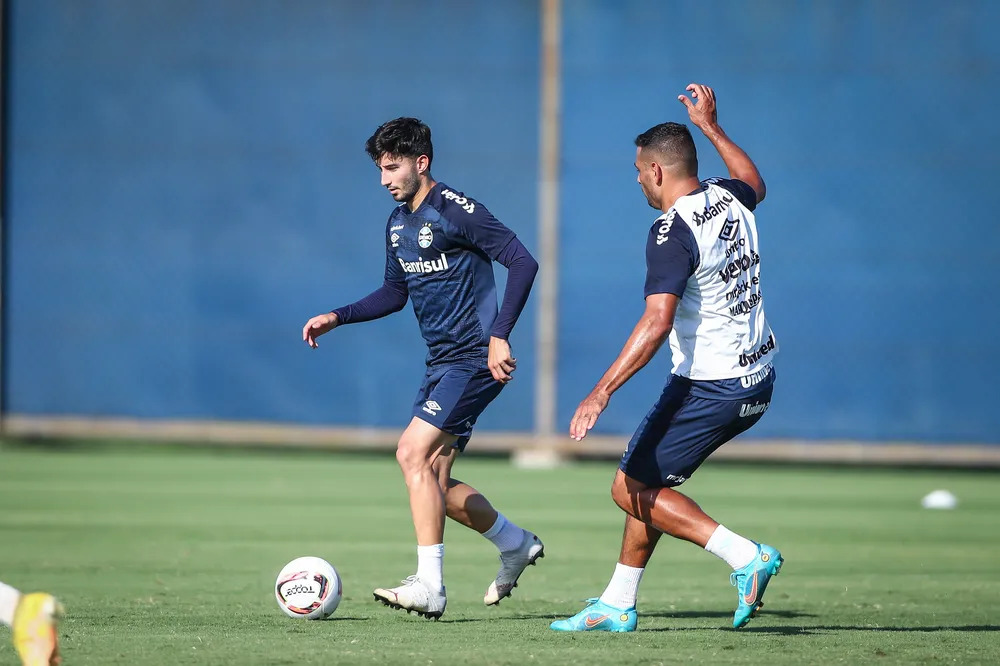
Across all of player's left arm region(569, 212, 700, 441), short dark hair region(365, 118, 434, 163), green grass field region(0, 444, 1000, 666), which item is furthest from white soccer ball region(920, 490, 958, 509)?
player's left arm region(569, 212, 700, 441)

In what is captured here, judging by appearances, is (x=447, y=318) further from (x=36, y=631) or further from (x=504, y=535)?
(x=36, y=631)

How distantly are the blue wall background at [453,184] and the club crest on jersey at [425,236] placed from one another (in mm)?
10387

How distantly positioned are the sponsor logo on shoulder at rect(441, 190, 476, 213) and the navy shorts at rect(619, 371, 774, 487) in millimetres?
1376

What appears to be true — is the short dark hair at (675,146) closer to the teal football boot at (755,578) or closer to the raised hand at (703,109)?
the raised hand at (703,109)

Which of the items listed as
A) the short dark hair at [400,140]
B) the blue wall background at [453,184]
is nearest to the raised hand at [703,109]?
the short dark hair at [400,140]

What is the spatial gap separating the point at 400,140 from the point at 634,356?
1.81 m

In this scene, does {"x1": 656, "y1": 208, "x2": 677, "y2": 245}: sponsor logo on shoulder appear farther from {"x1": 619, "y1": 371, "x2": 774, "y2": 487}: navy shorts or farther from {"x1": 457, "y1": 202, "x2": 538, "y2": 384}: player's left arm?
{"x1": 457, "y1": 202, "x2": 538, "y2": 384}: player's left arm

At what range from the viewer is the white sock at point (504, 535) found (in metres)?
7.75

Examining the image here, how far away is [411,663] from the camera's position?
5695mm

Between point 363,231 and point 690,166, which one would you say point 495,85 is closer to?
point 363,231

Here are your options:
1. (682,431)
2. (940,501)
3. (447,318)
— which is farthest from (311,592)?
(940,501)

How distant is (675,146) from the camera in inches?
269

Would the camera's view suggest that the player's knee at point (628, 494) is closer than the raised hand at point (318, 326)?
Yes

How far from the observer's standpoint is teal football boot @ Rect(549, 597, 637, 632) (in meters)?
6.82
